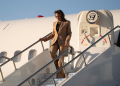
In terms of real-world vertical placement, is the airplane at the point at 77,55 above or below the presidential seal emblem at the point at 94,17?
below

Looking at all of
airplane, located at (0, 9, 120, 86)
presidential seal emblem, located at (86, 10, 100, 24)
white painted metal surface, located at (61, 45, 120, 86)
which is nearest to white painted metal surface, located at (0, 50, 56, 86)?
airplane, located at (0, 9, 120, 86)

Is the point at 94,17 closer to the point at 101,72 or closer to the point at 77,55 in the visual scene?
the point at 101,72

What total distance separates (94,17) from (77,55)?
2.56 meters

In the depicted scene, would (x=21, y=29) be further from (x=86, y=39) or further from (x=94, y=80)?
(x=94, y=80)

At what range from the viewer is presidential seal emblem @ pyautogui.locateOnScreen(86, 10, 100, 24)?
716 cm

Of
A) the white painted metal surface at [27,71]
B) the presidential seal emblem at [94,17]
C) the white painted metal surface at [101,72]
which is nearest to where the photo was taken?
the white painted metal surface at [101,72]

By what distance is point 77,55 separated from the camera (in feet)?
16.3

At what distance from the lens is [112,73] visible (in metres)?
5.60

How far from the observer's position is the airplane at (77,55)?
4887 millimetres

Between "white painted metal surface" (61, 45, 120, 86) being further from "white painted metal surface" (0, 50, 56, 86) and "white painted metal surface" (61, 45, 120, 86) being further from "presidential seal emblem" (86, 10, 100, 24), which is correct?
"presidential seal emblem" (86, 10, 100, 24)

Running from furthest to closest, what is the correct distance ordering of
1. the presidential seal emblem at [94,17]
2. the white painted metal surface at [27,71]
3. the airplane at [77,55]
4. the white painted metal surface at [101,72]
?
the presidential seal emblem at [94,17] < the white painted metal surface at [27,71] < the airplane at [77,55] < the white painted metal surface at [101,72]

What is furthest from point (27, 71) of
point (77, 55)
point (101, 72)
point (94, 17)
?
point (94, 17)

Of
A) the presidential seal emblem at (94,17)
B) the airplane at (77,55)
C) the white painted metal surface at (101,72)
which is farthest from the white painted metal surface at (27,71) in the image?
the presidential seal emblem at (94,17)

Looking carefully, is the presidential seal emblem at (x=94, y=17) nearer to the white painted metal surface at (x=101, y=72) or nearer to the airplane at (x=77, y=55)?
the airplane at (x=77, y=55)
